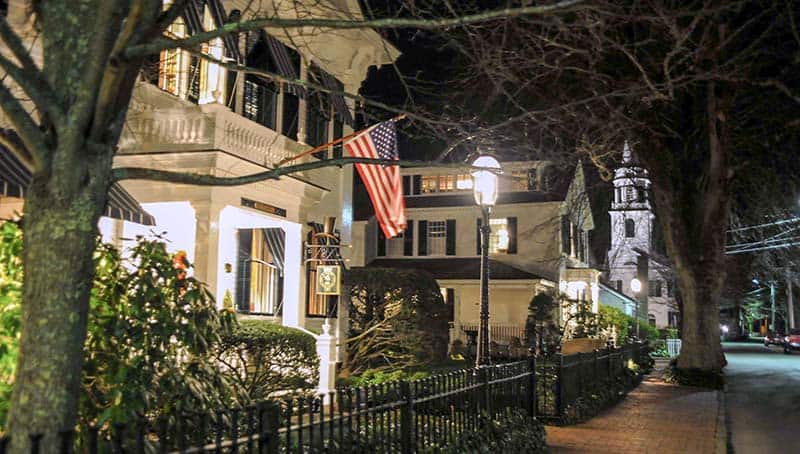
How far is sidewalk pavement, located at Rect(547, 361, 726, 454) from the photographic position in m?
11.4

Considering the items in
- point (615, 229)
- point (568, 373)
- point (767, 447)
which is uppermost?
point (615, 229)

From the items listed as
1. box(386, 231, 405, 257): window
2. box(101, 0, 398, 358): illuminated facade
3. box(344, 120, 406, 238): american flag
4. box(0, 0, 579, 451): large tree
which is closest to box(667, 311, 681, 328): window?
box(386, 231, 405, 257): window

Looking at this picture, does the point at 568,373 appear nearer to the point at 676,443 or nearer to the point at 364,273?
the point at 676,443

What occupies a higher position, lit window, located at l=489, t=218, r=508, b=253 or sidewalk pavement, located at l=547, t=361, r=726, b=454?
lit window, located at l=489, t=218, r=508, b=253

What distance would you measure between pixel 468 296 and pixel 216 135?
2580cm

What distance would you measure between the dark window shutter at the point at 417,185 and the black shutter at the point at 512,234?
5344 millimetres

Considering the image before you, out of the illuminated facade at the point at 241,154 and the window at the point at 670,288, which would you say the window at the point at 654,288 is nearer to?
the window at the point at 670,288

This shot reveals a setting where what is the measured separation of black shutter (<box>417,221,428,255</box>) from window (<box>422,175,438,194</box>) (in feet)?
6.66

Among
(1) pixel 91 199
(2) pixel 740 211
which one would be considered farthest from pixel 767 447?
(2) pixel 740 211

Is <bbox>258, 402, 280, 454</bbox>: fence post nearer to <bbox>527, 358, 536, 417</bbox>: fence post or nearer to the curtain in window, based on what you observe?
<bbox>527, 358, 536, 417</bbox>: fence post

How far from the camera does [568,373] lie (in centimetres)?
1375

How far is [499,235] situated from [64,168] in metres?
35.5

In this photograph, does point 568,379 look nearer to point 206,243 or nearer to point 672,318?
point 206,243

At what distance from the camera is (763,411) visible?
1786cm
